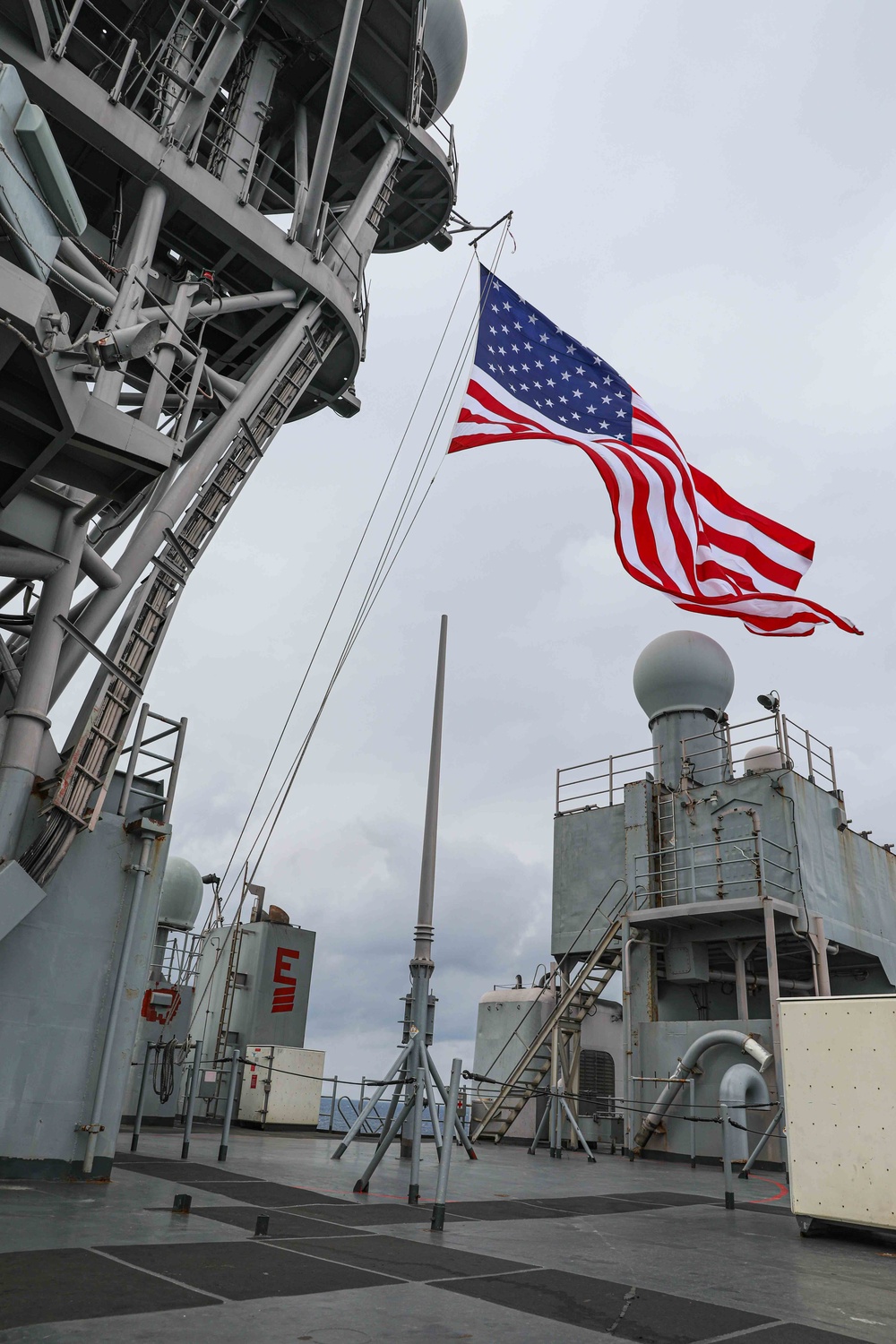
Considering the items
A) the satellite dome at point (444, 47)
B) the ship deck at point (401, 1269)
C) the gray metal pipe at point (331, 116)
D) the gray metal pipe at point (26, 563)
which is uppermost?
the satellite dome at point (444, 47)

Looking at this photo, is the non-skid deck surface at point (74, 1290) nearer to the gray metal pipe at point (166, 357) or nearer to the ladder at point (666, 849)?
the gray metal pipe at point (166, 357)

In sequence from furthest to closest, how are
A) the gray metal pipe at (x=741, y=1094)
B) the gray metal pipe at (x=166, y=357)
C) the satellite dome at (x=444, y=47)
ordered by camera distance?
the satellite dome at (x=444, y=47), the gray metal pipe at (x=741, y=1094), the gray metal pipe at (x=166, y=357)

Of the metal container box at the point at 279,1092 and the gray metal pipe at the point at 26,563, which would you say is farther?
the metal container box at the point at 279,1092

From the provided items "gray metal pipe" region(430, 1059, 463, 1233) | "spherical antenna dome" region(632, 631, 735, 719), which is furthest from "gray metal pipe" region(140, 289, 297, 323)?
"spherical antenna dome" region(632, 631, 735, 719)

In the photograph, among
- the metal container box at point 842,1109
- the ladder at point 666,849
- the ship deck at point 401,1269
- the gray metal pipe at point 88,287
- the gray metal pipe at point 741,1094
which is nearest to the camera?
the ship deck at point 401,1269

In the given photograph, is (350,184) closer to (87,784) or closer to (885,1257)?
(87,784)

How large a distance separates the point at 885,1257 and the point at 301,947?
17.9 m

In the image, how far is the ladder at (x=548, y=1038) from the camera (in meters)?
21.0

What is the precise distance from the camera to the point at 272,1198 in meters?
8.68

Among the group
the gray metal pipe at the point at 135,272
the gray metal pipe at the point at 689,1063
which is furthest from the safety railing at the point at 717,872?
the gray metal pipe at the point at 135,272

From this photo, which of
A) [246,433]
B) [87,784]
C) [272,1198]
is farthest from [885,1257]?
[246,433]

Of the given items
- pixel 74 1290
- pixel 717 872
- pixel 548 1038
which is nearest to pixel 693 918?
pixel 717 872

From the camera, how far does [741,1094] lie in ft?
55.0

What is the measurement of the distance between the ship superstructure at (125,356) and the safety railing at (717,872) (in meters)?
13.3
